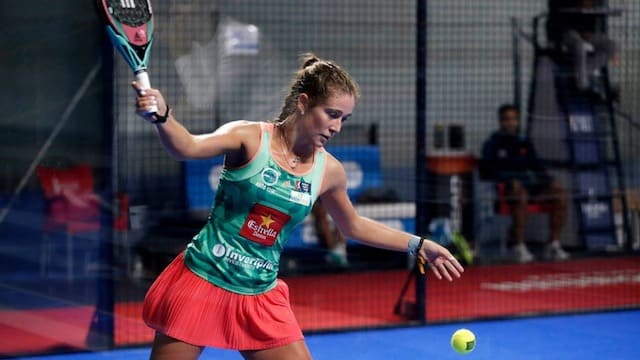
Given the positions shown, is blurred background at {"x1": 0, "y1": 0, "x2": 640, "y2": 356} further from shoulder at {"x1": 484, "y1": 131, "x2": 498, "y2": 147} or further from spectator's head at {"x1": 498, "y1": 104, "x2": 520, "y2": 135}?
shoulder at {"x1": 484, "y1": 131, "x2": 498, "y2": 147}

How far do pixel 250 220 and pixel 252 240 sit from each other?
75 millimetres

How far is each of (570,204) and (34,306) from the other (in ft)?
16.9

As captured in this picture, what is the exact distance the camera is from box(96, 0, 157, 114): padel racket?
3580 millimetres

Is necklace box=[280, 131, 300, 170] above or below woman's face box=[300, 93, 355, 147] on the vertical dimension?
below

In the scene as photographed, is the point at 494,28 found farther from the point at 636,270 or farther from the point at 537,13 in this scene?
the point at 636,270

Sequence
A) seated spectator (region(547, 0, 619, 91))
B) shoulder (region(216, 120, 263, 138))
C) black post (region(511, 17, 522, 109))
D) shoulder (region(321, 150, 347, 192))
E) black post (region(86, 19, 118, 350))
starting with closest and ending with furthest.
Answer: shoulder (region(216, 120, 263, 138)), shoulder (region(321, 150, 347, 192)), black post (region(86, 19, 118, 350)), seated spectator (region(547, 0, 619, 91)), black post (region(511, 17, 522, 109))

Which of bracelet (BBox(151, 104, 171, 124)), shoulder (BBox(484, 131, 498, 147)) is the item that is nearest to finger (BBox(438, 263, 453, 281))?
bracelet (BBox(151, 104, 171, 124))

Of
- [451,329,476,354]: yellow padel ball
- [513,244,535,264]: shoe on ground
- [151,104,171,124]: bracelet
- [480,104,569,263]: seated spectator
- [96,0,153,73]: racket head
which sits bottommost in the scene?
[513,244,535,264]: shoe on ground

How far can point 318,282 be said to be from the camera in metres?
9.23

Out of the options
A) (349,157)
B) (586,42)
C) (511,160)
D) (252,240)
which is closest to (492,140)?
(511,160)

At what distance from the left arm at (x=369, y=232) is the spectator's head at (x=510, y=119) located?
520 centimetres

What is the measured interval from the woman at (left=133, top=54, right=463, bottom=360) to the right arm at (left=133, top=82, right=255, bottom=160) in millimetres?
10

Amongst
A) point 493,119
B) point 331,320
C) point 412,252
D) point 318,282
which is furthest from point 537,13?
point 412,252

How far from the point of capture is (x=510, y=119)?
9.51 meters
